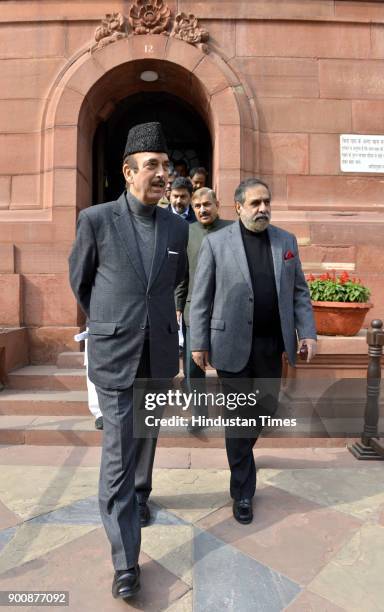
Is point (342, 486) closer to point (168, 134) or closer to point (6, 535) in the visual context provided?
point (6, 535)

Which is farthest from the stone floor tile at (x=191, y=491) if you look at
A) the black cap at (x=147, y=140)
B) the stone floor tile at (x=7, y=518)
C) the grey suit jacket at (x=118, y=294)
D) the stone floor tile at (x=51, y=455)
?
the black cap at (x=147, y=140)

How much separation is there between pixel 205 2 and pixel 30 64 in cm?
282

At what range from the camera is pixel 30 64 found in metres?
6.46

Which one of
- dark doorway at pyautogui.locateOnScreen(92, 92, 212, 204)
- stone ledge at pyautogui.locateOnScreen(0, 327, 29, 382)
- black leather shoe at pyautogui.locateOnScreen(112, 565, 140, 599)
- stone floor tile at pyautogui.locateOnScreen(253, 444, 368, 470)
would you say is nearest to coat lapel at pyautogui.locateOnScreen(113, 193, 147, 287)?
black leather shoe at pyautogui.locateOnScreen(112, 565, 140, 599)

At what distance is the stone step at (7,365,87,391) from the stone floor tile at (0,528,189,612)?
2.79 m

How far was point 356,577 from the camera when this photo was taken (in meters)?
2.26

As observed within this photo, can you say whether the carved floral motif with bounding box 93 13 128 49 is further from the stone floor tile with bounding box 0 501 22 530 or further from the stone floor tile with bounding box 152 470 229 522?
the stone floor tile with bounding box 0 501 22 530

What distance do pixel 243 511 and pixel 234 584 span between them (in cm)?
64

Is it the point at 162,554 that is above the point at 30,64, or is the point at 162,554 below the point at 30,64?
below

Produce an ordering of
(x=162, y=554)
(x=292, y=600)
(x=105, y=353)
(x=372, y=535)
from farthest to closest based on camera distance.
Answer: (x=372, y=535), (x=162, y=554), (x=105, y=353), (x=292, y=600)

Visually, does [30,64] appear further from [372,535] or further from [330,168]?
[372,535]

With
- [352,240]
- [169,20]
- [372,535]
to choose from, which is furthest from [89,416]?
[169,20]

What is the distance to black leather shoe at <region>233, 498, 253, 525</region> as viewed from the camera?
110 inches

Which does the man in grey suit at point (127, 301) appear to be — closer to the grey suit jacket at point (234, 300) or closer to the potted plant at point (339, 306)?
the grey suit jacket at point (234, 300)
